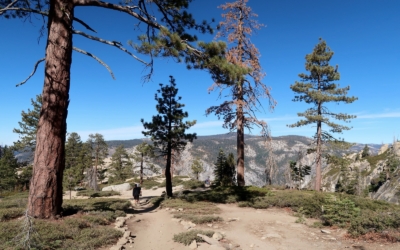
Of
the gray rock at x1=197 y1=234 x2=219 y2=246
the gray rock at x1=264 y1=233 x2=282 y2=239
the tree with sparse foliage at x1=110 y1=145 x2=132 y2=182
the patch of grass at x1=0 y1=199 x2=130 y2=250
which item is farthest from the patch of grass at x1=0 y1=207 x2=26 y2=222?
the tree with sparse foliage at x1=110 y1=145 x2=132 y2=182

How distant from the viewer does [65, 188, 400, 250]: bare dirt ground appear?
19.7ft

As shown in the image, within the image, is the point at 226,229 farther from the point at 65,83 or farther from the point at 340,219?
the point at 65,83

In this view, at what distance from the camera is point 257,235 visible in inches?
282

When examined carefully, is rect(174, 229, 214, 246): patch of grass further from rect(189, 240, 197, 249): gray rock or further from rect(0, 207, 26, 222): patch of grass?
rect(0, 207, 26, 222): patch of grass

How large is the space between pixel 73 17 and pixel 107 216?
6454mm

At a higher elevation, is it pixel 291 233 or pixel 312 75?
pixel 312 75

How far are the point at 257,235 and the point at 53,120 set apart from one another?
6.70 metres

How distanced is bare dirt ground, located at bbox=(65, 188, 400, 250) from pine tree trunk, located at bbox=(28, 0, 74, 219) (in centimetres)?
255

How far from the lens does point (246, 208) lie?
1203 centimetres

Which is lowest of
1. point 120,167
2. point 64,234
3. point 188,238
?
point 120,167

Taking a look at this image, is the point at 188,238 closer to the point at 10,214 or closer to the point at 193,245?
the point at 193,245

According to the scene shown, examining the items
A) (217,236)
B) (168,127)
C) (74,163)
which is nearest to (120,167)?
(74,163)

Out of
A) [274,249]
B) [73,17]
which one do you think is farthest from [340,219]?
[73,17]

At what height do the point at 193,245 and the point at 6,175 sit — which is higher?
the point at 193,245
